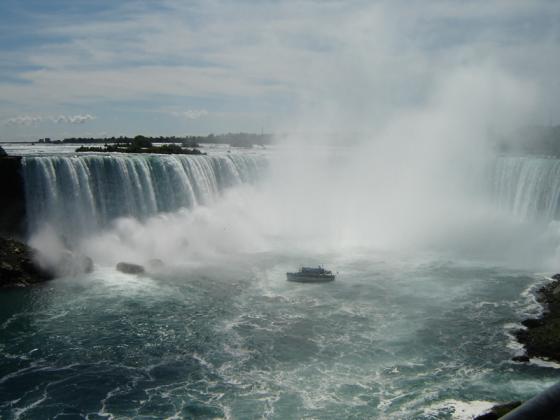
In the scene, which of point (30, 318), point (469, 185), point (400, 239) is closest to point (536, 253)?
point (400, 239)

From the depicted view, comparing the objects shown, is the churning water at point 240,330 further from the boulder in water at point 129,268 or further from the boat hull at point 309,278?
the boat hull at point 309,278

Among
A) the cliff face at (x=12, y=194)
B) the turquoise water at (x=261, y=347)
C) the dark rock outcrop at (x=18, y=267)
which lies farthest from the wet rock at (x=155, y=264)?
the cliff face at (x=12, y=194)

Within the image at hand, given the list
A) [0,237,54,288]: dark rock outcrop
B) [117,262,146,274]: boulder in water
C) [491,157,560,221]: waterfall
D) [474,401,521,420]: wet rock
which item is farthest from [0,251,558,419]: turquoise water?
[491,157,560,221]: waterfall

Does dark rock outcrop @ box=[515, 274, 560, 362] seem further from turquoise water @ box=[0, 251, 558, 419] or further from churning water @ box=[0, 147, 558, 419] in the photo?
turquoise water @ box=[0, 251, 558, 419]

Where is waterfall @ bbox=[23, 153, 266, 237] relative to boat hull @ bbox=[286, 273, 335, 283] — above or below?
above

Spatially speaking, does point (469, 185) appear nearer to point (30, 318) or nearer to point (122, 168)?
point (122, 168)

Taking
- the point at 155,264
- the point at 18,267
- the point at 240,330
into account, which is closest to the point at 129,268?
the point at 155,264
